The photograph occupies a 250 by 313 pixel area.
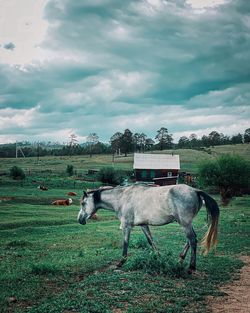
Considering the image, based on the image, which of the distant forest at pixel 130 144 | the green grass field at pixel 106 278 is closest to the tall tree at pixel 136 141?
the distant forest at pixel 130 144

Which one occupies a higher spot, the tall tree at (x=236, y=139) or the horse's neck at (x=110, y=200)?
the tall tree at (x=236, y=139)

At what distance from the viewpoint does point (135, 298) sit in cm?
779

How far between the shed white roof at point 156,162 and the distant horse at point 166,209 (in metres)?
67.3

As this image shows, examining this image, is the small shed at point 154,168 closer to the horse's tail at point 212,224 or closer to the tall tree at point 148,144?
the horse's tail at point 212,224

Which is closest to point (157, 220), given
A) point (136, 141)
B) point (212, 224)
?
point (212, 224)

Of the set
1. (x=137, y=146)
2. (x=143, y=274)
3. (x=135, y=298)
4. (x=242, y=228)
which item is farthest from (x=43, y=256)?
(x=137, y=146)

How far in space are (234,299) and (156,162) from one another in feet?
238

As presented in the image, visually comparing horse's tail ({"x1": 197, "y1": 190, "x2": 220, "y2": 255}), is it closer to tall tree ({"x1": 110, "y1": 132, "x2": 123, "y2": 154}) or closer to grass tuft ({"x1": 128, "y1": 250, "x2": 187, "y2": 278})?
grass tuft ({"x1": 128, "y1": 250, "x2": 187, "y2": 278})

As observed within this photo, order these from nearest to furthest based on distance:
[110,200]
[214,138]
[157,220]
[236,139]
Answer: [157,220] → [110,200] → [214,138] → [236,139]

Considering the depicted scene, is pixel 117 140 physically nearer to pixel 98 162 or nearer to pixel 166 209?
pixel 98 162

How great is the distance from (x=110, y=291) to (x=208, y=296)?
229 centimetres

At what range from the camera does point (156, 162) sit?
80438 mm

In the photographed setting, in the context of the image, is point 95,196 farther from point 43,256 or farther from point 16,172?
point 16,172

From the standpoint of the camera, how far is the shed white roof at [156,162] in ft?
260
